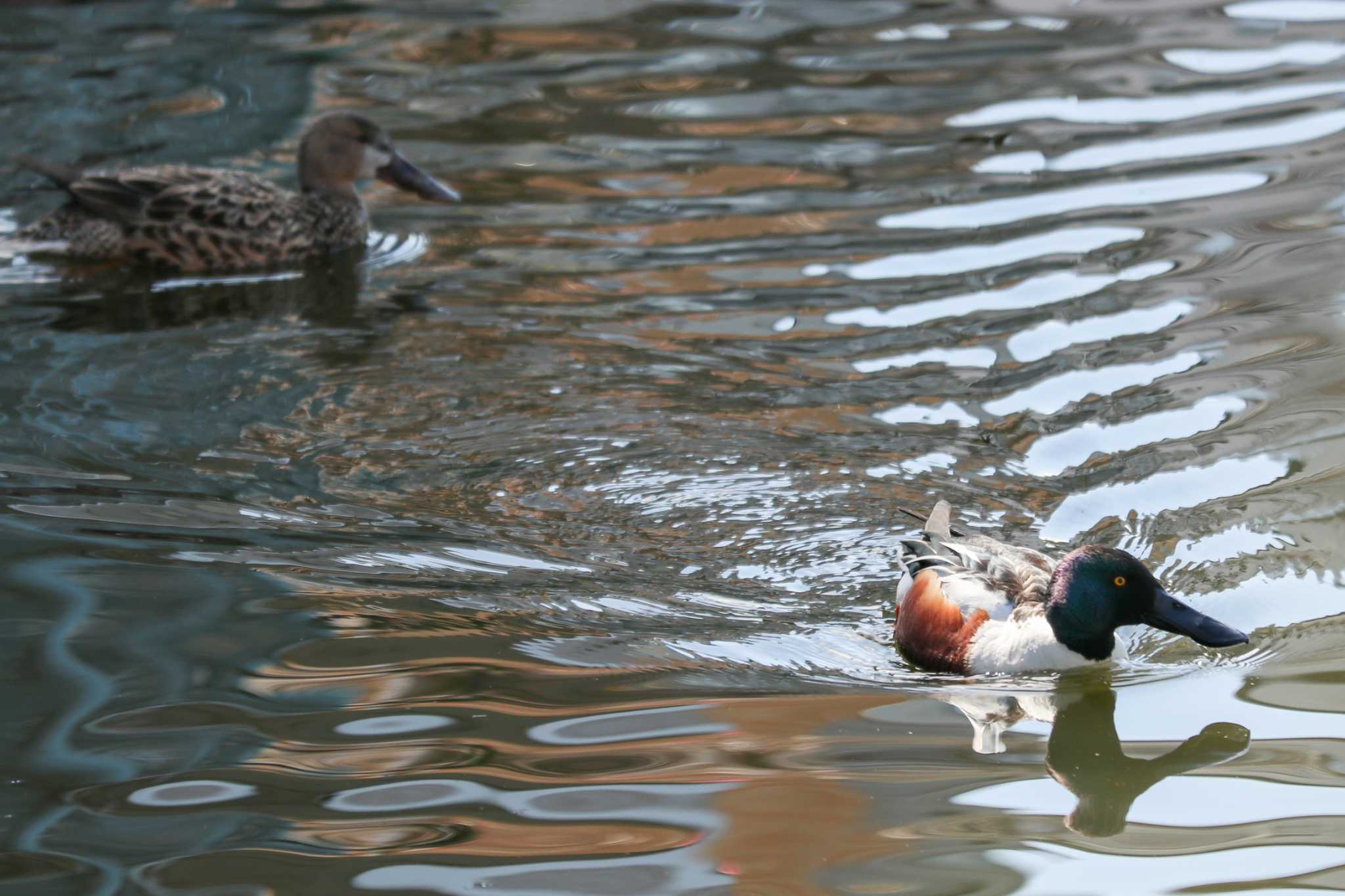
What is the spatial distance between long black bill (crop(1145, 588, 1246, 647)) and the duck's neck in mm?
134

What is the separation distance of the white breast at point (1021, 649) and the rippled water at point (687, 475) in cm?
8

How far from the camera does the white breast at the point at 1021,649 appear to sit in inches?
198

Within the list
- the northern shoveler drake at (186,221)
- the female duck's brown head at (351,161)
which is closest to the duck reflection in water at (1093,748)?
the northern shoveler drake at (186,221)

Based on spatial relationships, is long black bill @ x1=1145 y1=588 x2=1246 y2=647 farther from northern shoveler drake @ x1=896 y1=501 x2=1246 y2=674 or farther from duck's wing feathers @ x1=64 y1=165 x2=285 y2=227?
duck's wing feathers @ x1=64 y1=165 x2=285 y2=227

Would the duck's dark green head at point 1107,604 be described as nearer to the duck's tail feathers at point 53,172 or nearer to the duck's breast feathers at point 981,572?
the duck's breast feathers at point 981,572

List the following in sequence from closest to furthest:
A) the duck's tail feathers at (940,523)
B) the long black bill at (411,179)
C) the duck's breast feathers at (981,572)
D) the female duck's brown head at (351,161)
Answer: the duck's breast feathers at (981,572)
the duck's tail feathers at (940,523)
the female duck's brown head at (351,161)
the long black bill at (411,179)

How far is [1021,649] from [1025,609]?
136mm

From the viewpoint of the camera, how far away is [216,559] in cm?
546

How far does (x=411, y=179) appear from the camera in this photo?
9789 mm

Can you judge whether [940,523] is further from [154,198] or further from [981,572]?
[154,198]

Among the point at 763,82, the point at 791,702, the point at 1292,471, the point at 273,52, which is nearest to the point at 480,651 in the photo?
the point at 791,702

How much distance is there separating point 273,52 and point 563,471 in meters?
7.44

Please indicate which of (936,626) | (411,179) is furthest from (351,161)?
(936,626)

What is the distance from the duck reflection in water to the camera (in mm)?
4281
